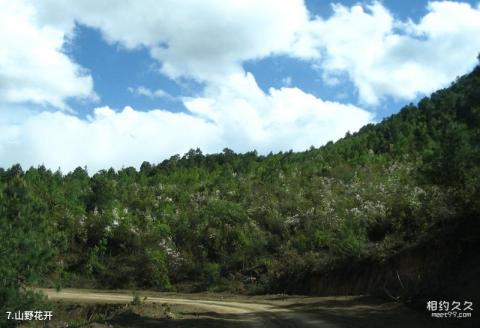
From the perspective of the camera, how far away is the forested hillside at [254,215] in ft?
76.3

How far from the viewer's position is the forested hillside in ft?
76.3

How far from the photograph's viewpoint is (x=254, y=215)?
53094 millimetres

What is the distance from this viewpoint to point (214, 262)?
158 feet

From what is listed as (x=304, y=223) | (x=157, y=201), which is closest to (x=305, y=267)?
(x=304, y=223)

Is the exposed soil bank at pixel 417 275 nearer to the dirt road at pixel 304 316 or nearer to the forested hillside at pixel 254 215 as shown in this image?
the forested hillside at pixel 254 215

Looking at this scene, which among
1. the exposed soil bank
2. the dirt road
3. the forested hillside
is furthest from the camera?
the forested hillside

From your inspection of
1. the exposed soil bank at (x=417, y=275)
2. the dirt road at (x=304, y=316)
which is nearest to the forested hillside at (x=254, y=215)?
the exposed soil bank at (x=417, y=275)

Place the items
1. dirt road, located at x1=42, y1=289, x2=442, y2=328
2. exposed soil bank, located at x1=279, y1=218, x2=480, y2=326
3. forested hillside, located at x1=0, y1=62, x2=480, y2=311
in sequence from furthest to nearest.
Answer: forested hillside, located at x1=0, y1=62, x2=480, y2=311, exposed soil bank, located at x1=279, y1=218, x2=480, y2=326, dirt road, located at x1=42, y1=289, x2=442, y2=328

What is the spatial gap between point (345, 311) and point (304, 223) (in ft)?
93.9

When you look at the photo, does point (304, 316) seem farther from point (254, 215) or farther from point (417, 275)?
point (254, 215)

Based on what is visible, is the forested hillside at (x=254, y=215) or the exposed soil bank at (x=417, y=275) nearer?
the exposed soil bank at (x=417, y=275)

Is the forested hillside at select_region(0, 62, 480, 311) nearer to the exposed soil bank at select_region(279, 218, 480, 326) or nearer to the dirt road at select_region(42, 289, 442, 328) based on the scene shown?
the exposed soil bank at select_region(279, 218, 480, 326)

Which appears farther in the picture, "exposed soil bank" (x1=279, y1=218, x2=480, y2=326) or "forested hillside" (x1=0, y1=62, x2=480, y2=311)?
"forested hillside" (x1=0, y1=62, x2=480, y2=311)

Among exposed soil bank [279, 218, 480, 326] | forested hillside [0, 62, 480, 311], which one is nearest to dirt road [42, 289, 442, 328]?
exposed soil bank [279, 218, 480, 326]
